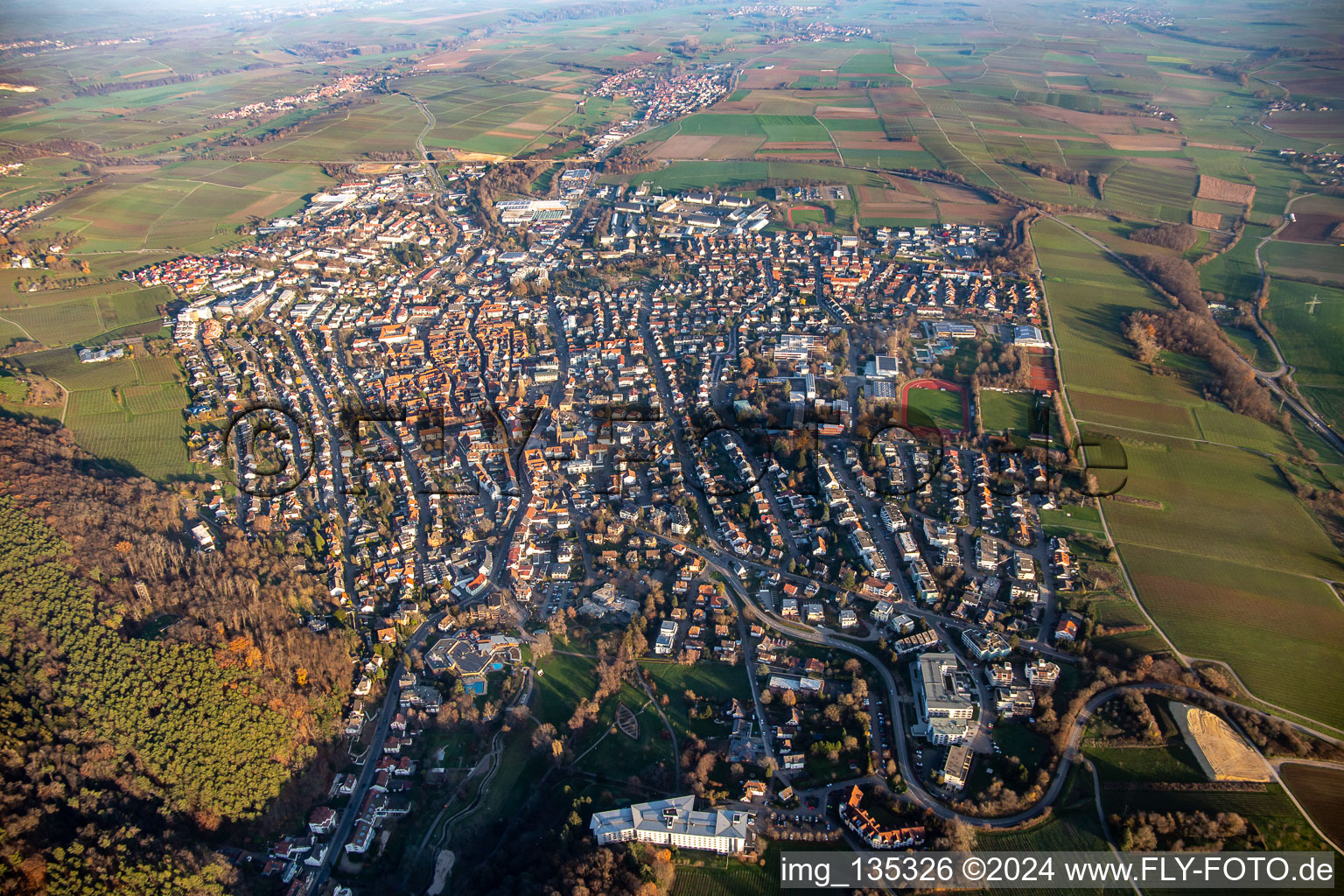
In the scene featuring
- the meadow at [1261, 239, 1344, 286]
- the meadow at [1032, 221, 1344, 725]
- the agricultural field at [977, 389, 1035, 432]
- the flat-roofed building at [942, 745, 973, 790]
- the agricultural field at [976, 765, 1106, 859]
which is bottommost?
the agricultural field at [976, 765, 1106, 859]

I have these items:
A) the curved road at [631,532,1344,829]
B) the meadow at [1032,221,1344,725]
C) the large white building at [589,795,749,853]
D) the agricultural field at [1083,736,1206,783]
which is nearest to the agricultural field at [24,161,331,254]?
the curved road at [631,532,1344,829]

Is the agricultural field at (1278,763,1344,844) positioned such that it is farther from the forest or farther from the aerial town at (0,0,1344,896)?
the forest

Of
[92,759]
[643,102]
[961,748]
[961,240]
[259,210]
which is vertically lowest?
[961,748]

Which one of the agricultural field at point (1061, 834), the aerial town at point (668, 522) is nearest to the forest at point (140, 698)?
the aerial town at point (668, 522)

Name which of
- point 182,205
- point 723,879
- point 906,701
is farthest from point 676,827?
point 182,205

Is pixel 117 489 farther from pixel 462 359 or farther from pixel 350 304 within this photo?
pixel 350 304

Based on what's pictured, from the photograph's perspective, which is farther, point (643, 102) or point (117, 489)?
point (643, 102)

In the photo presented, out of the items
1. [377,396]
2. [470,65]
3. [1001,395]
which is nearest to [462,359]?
[377,396]
